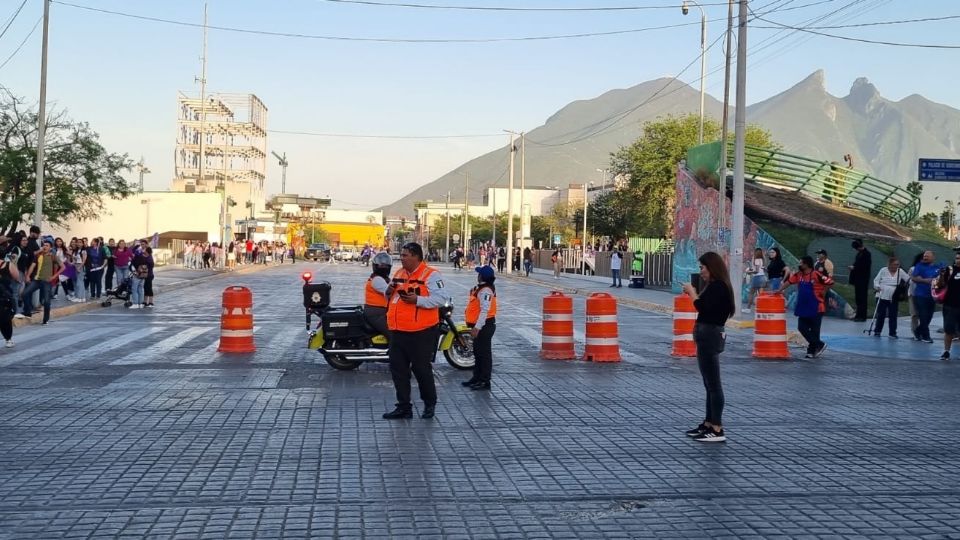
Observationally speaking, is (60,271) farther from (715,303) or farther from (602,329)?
(715,303)

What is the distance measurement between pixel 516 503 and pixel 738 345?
13824 mm

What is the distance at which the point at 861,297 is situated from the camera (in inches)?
1013

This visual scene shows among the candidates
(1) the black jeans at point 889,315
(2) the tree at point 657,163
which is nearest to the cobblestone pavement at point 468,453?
(1) the black jeans at point 889,315

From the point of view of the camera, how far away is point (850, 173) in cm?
3838

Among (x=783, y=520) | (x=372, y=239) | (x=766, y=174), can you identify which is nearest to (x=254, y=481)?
(x=783, y=520)

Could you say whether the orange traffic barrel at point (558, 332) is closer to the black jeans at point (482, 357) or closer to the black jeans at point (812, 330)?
the black jeans at point (482, 357)

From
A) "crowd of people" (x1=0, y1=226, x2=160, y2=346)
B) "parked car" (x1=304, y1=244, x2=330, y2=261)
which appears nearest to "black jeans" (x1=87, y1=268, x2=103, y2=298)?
"crowd of people" (x1=0, y1=226, x2=160, y2=346)

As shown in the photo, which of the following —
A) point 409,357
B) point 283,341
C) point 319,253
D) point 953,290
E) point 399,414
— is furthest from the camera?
point 319,253

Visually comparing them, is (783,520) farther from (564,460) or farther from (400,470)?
(400,470)

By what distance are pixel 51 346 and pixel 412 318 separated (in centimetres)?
957

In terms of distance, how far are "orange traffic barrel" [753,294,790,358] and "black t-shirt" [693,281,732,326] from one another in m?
7.79

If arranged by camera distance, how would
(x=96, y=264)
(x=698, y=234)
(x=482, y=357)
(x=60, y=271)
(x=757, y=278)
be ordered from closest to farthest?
(x=482, y=357), (x=60, y=271), (x=757, y=278), (x=96, y=264), (x=698, y=234)

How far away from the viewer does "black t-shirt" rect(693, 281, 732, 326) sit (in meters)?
9.59

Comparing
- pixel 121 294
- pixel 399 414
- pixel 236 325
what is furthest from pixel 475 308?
pixel 121 294
